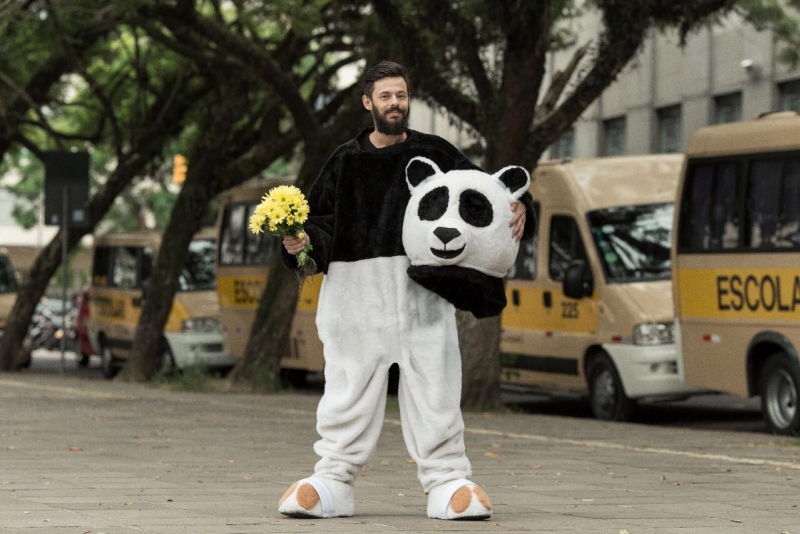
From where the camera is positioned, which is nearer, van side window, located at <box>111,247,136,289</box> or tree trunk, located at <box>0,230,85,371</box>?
tree trunk, located at <box>0,230,85,371</box>

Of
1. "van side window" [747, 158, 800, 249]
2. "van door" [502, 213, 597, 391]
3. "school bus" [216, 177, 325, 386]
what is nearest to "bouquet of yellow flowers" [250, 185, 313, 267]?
"van side window" [747, 158, 800, 249]

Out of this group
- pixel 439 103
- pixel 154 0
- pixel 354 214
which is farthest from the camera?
pixel 154 0

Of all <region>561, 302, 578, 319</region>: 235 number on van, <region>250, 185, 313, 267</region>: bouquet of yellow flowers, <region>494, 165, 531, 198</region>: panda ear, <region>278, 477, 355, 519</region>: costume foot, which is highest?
<region>494, 165, 531, 198</region>: panda ear

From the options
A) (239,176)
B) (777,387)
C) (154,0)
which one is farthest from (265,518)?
(239,176)

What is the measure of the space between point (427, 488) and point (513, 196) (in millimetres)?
1219

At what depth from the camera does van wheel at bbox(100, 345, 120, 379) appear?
2809 cm

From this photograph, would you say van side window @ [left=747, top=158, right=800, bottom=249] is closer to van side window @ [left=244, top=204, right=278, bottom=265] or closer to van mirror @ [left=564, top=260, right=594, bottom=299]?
van mirror @ [left=564, top=260, right=594, bottom=299]

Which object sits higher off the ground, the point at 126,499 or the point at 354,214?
the point at 354,214

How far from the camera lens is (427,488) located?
7.39 metres

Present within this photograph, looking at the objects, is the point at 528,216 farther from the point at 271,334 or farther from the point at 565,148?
the point at 565,148

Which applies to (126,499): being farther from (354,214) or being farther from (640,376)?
(640,376)

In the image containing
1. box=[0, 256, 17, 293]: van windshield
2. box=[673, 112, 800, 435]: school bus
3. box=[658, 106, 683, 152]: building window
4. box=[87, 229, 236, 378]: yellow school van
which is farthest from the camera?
box=[0, 256, 17, 293]: van windshield

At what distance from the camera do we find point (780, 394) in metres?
14.5

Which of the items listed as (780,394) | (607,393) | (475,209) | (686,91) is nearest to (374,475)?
(475,209)
